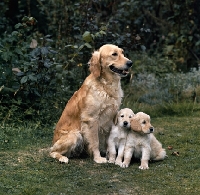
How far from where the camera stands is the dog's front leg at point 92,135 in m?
6.03

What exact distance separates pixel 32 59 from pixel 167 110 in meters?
2.82

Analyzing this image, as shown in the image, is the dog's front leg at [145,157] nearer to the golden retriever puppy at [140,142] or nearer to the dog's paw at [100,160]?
the golden retriever puppy at [140,142]

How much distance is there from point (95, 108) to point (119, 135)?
17.4 inches

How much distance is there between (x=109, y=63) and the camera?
6.11 metres

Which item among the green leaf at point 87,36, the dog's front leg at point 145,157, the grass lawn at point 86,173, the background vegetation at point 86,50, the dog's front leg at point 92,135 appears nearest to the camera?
the grass lawn at point 86,173

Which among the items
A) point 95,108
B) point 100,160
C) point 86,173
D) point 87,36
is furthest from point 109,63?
point 87,36

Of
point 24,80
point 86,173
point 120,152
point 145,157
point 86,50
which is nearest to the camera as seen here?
point 86,173

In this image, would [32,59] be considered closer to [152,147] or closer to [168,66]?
[152,147]

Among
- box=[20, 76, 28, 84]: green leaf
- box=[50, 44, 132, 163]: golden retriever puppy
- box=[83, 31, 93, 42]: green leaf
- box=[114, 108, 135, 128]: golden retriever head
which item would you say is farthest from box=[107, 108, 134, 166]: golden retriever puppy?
box=[83, 31, 93, 42]: green leaf

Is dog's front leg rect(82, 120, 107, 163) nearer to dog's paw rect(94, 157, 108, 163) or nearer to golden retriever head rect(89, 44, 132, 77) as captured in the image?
dog's paw rect(94, 157, 108, 163)

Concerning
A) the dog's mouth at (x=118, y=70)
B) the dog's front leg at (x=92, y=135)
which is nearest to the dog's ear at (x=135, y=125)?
the dog's front leg at (x=92, y=135)

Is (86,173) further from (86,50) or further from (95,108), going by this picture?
(86,50)

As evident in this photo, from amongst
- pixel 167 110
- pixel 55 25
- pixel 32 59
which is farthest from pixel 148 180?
pixel 55 25

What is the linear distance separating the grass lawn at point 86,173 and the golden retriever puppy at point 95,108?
19 cm
